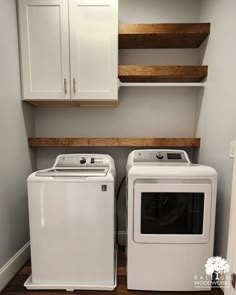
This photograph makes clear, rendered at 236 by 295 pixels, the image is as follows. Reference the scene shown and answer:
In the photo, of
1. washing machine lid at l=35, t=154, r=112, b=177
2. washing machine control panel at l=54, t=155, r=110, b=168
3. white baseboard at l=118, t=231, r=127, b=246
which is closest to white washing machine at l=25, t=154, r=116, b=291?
washing machine lid at l=35, t=154, r=112, b=177

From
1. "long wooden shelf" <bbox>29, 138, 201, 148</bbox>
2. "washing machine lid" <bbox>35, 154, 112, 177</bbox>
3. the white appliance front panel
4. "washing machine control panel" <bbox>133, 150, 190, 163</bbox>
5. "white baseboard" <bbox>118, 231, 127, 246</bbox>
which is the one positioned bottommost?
"white baseboard" <bbox>118, 231, 127, 246</bbox>

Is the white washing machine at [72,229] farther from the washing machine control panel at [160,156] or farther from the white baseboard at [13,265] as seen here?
the washing machine control panel at [160,156]

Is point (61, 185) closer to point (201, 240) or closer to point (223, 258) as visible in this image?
point (201, 240)

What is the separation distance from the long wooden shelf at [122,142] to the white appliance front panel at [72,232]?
63 cm

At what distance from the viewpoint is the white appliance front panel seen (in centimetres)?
139

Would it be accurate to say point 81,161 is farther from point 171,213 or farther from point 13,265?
point 13,265

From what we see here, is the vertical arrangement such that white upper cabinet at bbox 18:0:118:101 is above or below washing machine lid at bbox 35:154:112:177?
above

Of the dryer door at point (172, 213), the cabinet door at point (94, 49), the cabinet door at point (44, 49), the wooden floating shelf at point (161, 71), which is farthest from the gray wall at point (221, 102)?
the cabinet door at point (44, 49)

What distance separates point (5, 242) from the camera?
1537mm

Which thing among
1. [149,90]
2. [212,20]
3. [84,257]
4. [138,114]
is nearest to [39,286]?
[84,257]

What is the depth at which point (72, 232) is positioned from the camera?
1.41 m

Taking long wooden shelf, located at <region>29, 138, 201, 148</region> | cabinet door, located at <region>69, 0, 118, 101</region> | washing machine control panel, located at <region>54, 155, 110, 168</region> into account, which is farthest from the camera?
long wooden shelf, located at <region>29, 138, 201, 148</region>

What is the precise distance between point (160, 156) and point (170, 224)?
589 millimetres

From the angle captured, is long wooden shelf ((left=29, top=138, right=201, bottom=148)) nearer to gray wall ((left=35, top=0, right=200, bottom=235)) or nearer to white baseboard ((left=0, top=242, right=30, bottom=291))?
gray wall ((left=35, top=0, right=200, bottom=235))
